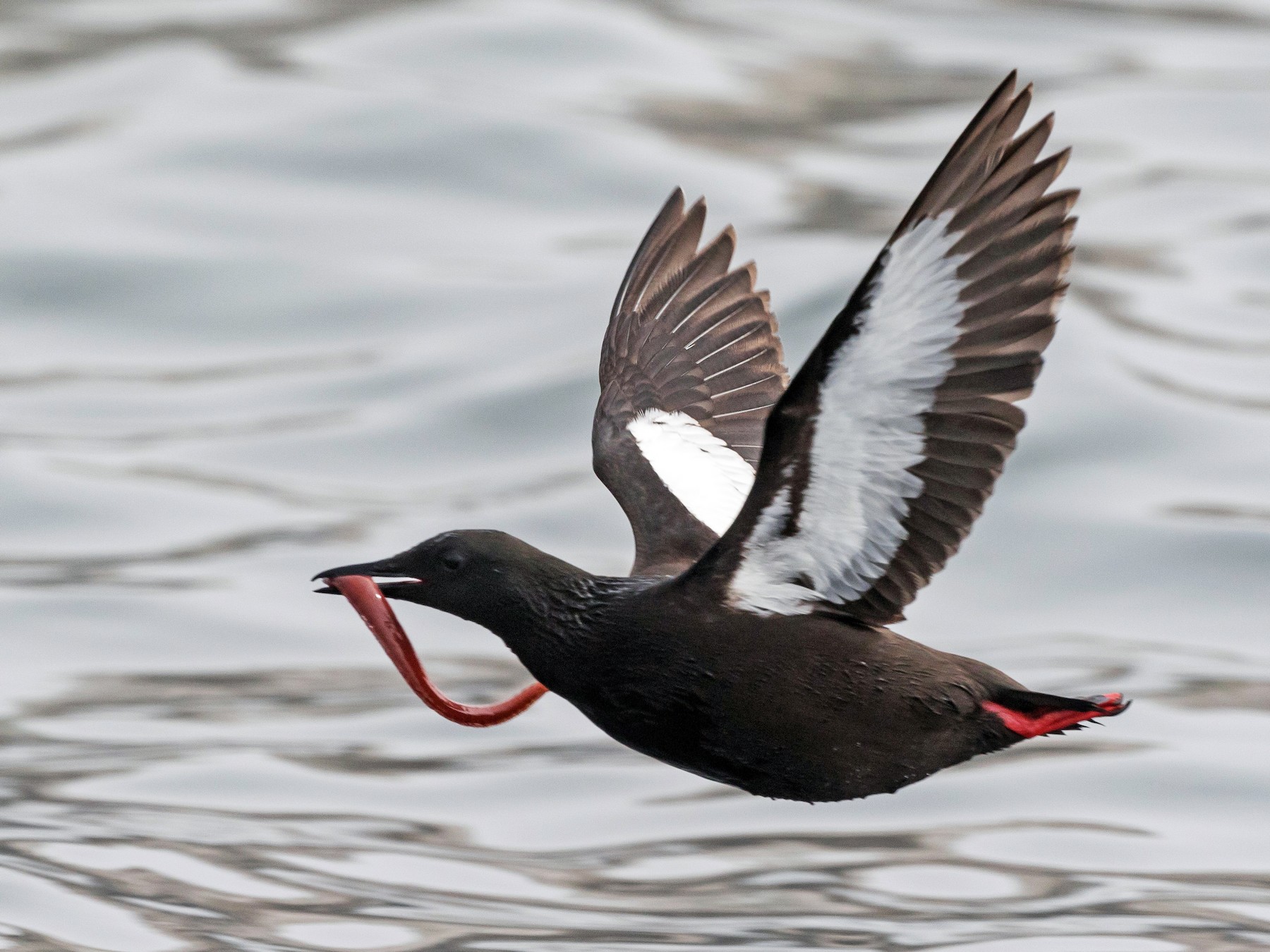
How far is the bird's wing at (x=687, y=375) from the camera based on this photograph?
296 inches

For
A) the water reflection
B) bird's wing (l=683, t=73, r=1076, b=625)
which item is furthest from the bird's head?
the water reflection

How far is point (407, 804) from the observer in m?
11.3

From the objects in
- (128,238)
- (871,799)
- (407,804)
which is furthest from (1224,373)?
(128,238)

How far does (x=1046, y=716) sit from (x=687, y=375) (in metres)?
2.31

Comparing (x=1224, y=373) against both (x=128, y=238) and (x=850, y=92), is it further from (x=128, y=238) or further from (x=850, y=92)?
(x=128, y=238)

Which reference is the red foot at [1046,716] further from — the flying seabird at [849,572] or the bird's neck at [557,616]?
the bird's neck at [557,616]

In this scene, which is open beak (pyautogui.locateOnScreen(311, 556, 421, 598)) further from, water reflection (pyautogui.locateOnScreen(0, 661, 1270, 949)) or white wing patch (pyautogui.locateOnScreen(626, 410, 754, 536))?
water reflection (pyautogui.locateOnScreen(0, 661, 1270, 949))

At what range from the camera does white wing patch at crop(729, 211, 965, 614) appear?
539 centimetres

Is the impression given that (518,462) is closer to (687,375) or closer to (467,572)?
(687,375)

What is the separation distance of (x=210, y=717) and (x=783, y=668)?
23.4 ft

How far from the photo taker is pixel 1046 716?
599 cm

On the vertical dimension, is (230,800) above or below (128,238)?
below

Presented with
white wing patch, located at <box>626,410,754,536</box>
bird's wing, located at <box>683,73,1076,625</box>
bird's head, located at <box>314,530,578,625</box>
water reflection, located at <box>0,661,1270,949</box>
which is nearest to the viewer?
bird's wing, located at <box>683,73,1076,625</box>

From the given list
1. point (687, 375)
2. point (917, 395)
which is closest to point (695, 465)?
point (687, 375)
